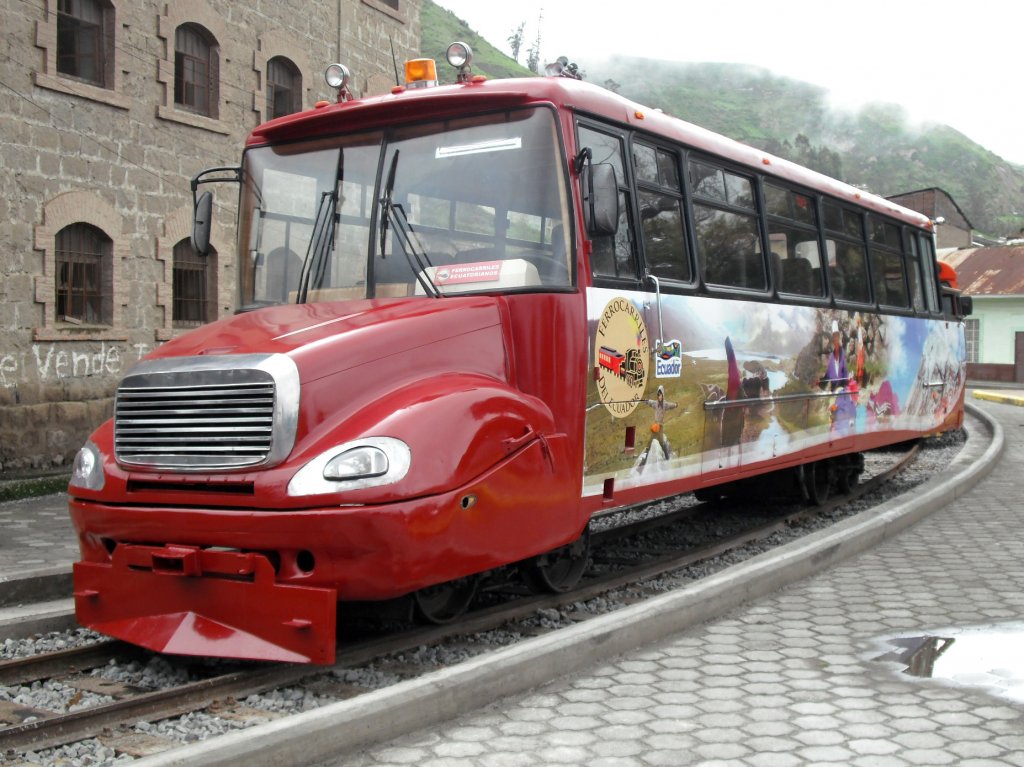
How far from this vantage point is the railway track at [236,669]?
177 inches

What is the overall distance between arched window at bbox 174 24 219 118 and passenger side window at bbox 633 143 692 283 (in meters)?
9.12

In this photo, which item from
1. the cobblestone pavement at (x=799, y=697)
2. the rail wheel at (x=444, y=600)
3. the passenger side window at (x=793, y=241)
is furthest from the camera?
the passenger side window at (x=793, y=241)

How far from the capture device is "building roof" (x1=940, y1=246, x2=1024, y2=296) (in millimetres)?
44688

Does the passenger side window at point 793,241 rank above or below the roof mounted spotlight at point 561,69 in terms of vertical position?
below

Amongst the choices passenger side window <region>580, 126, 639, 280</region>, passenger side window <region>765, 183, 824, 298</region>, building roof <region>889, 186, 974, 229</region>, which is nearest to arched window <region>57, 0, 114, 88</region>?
passenger side window <region>765, 183, 824, 298</region>

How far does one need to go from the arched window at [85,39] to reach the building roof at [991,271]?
37.6 m

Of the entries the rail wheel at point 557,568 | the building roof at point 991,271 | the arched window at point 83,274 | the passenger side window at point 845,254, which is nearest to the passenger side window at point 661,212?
the rail wheel at point 557,568

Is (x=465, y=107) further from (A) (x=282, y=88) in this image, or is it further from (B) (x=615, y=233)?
(A) (x=282, y=88)

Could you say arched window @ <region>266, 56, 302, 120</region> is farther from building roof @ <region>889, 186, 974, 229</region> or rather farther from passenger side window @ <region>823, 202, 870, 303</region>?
building roof @ <region>889, 186, 974, 229</region>

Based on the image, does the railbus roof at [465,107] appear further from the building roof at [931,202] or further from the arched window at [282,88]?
the building roof at [931,202]

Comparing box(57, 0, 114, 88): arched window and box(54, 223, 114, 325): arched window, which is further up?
box(57, 0, 114, 88): arched window

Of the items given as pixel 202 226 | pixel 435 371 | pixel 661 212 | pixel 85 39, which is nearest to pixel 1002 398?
pixel 85 39

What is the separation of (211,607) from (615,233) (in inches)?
125

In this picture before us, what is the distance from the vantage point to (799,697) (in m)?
5.05
